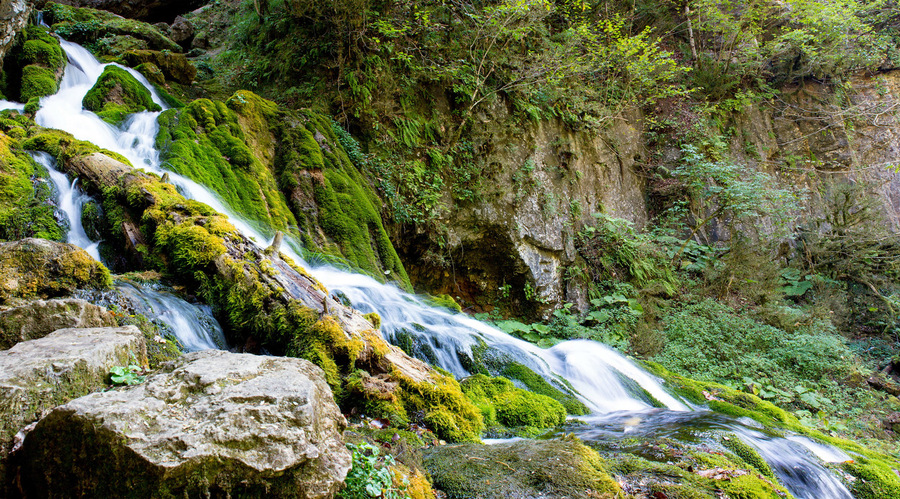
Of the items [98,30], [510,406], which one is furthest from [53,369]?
[98,30]

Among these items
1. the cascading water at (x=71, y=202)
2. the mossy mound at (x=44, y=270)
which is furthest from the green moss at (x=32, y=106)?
the mossy mound at (x=44, y=270)

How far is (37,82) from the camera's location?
680 centimetres

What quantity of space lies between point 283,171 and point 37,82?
12.2 ft

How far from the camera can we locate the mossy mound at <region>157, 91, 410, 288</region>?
20.8ft

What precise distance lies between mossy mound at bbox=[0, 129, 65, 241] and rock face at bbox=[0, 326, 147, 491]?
2.46 meters

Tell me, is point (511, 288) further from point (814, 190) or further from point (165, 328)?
point (814, 190)

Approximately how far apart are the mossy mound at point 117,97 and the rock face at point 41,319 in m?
5.32

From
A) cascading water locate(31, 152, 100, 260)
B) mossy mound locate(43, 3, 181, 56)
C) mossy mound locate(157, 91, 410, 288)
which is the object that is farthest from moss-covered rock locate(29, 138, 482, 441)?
mossy mound locate(43, 3, 181, 56)

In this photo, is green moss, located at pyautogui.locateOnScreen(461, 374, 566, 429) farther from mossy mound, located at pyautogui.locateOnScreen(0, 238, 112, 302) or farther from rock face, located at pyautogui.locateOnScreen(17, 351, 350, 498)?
mossy mound, located at pyautogui.locateOnScreen(0, 238, 112, 302)

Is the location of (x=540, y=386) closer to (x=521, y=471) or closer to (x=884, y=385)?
(x=521, y=471)

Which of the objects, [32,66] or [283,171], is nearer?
[32,66]

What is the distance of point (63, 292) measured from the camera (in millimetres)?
3168

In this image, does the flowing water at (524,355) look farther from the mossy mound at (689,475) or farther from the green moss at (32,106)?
the mossy mound at (689,475)

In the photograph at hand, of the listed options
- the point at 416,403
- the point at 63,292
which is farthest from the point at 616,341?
the point at 63,292
